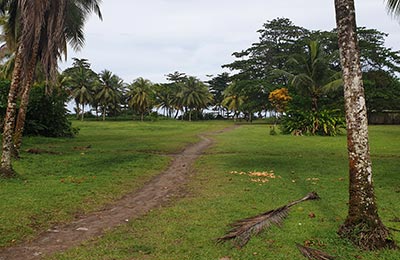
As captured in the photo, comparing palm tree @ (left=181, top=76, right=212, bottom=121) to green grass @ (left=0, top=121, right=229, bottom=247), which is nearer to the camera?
green grass @ (left=0, top=121, right=229, bottom=247)

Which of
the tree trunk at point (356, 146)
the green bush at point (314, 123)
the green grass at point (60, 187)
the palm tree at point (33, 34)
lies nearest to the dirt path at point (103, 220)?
the green grass at point (60, 187)

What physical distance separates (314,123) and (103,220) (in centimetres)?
→ 2470

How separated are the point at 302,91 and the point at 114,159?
21.9 m

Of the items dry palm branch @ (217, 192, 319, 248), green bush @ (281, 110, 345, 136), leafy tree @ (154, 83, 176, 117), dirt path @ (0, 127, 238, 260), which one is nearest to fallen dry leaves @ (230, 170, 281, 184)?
dirt path @ (0, 127, 238, 260)

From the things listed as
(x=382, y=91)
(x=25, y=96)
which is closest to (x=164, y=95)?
(x=382, y=91)

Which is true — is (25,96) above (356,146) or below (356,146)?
above

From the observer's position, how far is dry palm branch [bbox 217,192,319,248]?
5.23 meters

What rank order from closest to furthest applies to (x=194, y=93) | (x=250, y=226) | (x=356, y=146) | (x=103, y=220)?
1. (x=356, y=146)
2. (x=250, y=226)
3. (x=103, y=220)
4. (x=194, y=93)

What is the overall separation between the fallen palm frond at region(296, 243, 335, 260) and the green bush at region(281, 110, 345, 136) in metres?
24.4

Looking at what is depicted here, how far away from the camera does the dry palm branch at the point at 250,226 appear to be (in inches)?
206

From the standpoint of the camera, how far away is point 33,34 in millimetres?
11555

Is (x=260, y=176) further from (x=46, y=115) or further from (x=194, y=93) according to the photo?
(x=194, y=93)

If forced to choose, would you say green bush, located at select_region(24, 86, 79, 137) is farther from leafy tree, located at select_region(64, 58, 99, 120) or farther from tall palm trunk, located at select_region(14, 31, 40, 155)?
leafy tree, located at select_region(64, 58, 99, 120)

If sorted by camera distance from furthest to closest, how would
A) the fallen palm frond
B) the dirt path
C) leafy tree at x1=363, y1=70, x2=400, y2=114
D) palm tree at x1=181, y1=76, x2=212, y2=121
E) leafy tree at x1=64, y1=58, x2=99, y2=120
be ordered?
palm tree at x1=181, y1=76, x2=212, y2=121 → leafy tree at x1=64, y1=58, x2=99, y2=120 → leafy tree at x1=363, y1=70, x2=400, y2=114 → the dirt path → the fallen palm frond
